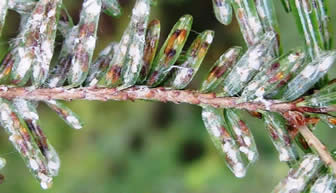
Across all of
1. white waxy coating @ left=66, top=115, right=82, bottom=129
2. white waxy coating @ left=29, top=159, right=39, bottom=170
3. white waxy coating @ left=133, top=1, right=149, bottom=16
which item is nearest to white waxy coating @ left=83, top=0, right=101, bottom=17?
white waxy coating @ left=133, top=1, right=149, bottom=16

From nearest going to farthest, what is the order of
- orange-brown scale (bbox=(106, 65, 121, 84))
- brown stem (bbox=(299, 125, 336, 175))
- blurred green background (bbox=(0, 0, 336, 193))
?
brown stem (bbox=(299, 125, 336, 175)), orange-brown scale (bbox=(106, 65, 121, 84)), blurred green background (bbox=(0, 0, 336, 193))

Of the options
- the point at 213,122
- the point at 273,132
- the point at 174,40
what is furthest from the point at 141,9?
the point at 273,132

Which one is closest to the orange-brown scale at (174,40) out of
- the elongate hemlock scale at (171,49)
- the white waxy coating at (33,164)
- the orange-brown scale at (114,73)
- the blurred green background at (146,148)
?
the elongate hemlock scale at (171,49)

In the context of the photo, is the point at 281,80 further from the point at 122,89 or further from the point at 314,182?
the point at 122,89

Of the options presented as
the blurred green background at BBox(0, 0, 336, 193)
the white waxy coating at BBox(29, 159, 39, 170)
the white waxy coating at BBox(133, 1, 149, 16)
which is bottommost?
the blurred green background at BBox(0, 0, 336, 193)

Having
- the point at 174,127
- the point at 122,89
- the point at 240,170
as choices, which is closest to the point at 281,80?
the point at 240,170

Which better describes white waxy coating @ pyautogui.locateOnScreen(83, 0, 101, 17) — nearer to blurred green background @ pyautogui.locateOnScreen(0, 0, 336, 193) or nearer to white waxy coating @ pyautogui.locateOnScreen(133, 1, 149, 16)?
white waxy coating @ pyautogui.locateOnScreen(133, 1, 149, 16)

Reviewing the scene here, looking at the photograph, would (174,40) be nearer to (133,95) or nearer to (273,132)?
(133,95)
